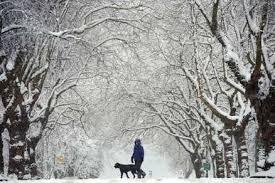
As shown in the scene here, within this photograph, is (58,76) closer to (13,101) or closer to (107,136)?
(13,101)

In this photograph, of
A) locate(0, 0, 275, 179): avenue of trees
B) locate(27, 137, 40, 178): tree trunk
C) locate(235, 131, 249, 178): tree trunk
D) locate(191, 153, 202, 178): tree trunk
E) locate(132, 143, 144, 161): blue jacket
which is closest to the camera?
locate(0, 0, 275, 179): avenue of trees

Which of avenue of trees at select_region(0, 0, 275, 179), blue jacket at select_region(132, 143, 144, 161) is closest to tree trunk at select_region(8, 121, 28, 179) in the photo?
avenue of trees at select_region(0, 0, 275, 179)

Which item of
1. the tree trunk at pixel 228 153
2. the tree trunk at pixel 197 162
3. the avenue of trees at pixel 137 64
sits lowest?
the tree trunk at pixel 197 162

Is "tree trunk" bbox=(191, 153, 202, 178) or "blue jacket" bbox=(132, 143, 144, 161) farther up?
"blue jacket" bbox=(132, 143, 144, 161)

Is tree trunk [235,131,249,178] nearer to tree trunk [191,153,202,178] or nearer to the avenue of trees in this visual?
the avenue of trees

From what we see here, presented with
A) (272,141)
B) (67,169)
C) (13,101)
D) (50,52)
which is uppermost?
(50,52)

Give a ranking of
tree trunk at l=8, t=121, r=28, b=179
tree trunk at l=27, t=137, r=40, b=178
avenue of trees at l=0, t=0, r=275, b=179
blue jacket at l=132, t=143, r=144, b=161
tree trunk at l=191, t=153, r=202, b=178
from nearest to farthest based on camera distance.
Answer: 1. avenue of trees at l=0, t=0, r=275, b=179
2. blue jacket at l=132, t=143, r=144, b=161
3. tree trunk at l=8, t=121, r=28, b=179
4. tree trunk at l=27, t=137, r=40, b=178
5. tree trunk at l=191, t=153, r=202, b=178

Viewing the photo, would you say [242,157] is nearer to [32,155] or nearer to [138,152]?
[138,152]

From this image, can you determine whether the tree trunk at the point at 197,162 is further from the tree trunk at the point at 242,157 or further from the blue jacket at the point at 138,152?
the blue jacket at the point at 138,152

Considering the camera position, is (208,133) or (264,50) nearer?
(264,50)

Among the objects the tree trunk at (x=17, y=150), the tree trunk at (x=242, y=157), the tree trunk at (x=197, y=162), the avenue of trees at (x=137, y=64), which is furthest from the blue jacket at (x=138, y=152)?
the tree trunk at (x=197, y=162)

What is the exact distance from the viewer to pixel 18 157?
60.4 ft

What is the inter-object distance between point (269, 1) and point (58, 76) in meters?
10.1

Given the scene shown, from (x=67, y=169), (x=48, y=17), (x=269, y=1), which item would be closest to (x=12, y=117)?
(x=48, y=17)
